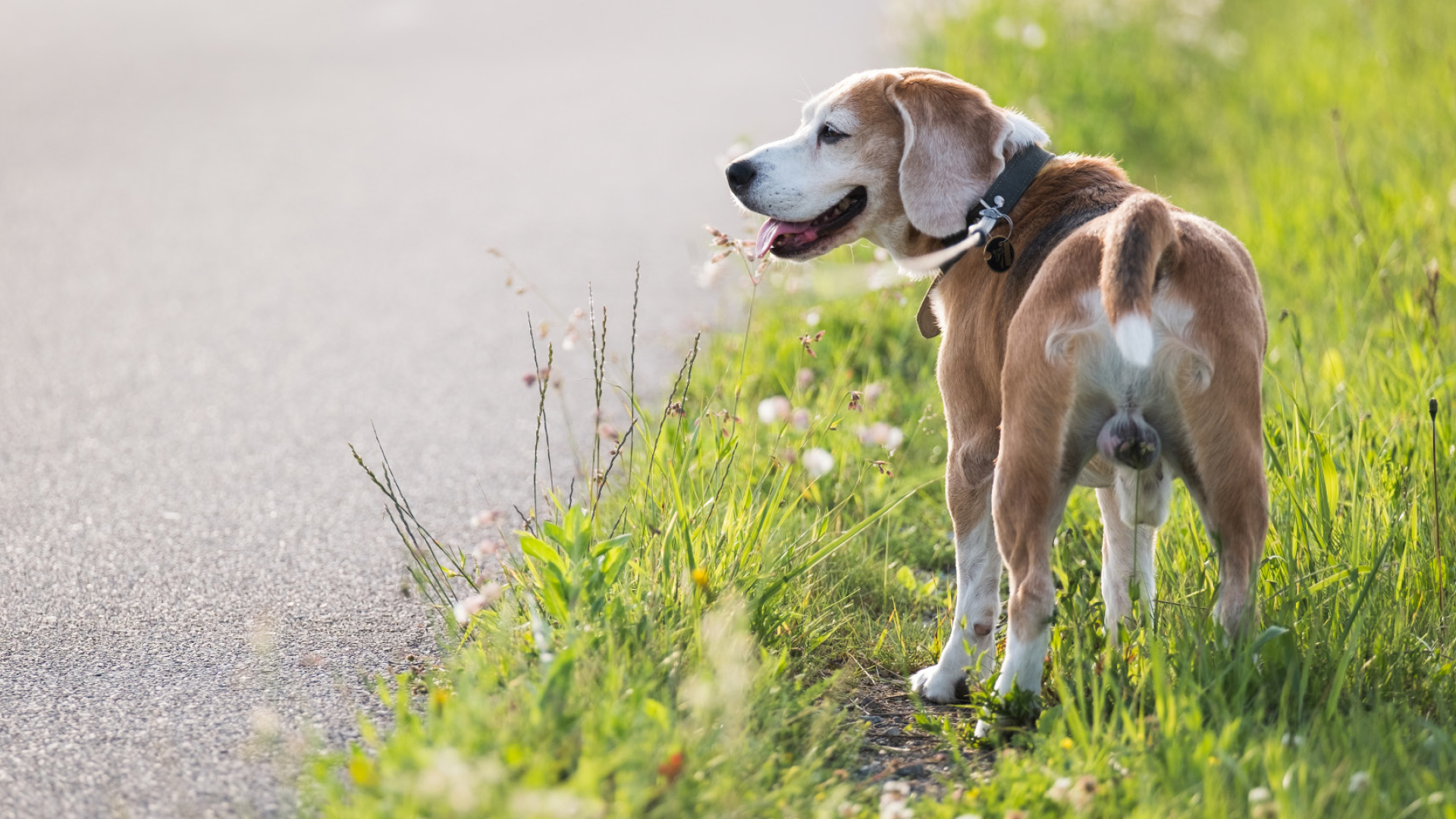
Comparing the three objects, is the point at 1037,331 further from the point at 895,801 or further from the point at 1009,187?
the point at 895,801

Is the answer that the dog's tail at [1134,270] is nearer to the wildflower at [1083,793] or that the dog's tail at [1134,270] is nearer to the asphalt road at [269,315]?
the wildflower at [1083,793]

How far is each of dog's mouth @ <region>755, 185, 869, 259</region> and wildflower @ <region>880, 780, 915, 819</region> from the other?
58.4 inches

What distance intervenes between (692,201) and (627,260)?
1226 mm

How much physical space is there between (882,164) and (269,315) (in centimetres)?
359

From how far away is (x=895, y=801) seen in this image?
2.47m

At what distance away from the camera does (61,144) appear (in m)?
8.69

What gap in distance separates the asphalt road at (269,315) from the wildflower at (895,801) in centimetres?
107

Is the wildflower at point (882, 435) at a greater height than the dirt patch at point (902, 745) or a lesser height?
greater

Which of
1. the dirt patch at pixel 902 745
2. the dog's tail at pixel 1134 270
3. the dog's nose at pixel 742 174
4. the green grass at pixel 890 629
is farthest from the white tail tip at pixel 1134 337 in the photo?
the dog's nose at pixel 742 174

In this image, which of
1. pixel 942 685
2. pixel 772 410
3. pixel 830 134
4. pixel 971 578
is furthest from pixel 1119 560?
pixel 830 134

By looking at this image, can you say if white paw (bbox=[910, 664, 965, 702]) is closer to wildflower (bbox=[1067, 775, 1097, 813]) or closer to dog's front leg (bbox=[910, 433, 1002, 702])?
dog's front leg (bbox=[910, 433, 1002, 702])

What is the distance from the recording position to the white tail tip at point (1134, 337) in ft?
8.14

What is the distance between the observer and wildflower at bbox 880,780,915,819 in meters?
2.35

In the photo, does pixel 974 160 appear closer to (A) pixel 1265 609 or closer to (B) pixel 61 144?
(A) pixel 1265 609
